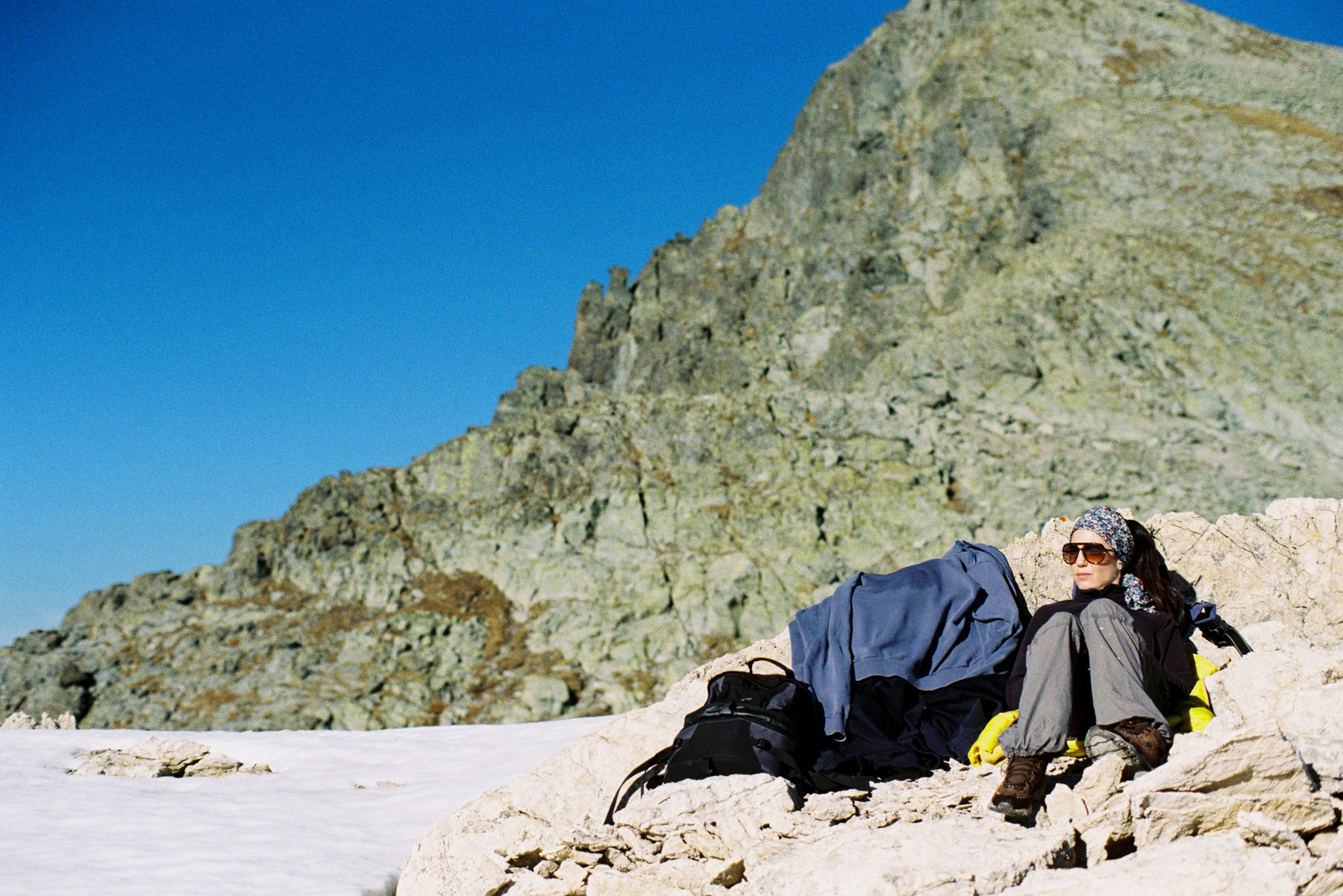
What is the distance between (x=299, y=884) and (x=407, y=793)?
6.35 feet

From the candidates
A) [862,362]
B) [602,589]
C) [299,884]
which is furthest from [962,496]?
[299,884]

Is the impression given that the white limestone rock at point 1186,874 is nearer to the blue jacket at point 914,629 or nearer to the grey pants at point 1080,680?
the grey pants at point 1080,680

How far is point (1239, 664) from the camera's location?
3646mm

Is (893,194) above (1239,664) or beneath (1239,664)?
above

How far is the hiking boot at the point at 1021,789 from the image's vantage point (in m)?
3.01

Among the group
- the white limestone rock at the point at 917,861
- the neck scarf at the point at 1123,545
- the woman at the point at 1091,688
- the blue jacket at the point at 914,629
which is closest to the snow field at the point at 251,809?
the white limestone rock at the point at 917,861

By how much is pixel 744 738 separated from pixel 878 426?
774 inches

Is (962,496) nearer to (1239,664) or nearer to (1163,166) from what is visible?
(1163,166)

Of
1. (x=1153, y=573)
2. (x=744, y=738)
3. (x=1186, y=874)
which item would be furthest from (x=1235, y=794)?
(x=744, y=738)

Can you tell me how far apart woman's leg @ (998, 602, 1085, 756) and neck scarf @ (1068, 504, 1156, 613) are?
2.45 ft

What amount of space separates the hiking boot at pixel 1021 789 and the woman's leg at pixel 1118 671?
304 mm

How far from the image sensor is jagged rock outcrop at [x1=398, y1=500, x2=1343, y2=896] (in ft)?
8.55

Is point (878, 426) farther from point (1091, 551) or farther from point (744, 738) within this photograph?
point (744, 738)

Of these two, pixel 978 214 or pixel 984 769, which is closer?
pixel 984 769
